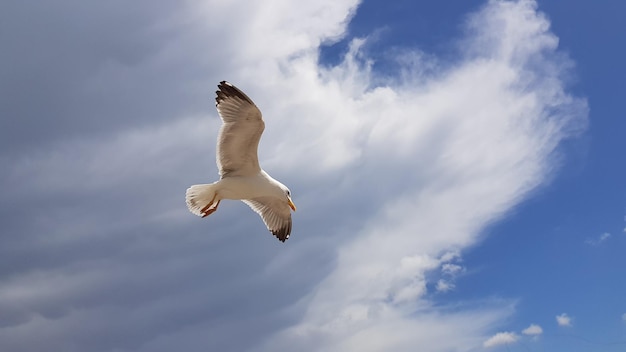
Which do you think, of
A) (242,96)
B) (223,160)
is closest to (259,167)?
(223,160)

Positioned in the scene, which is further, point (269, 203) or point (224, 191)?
point (269, 203)

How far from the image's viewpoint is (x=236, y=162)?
22297mm

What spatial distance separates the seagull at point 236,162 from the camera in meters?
21.2

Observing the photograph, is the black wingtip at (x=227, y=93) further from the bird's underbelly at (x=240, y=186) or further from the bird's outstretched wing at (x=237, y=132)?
the bird's underbelly at (x=240, y=186)

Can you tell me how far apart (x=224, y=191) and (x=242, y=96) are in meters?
3.07

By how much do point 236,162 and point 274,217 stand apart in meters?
3.63

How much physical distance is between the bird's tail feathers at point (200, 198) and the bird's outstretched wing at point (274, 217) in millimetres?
2788

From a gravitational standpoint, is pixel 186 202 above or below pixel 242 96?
below

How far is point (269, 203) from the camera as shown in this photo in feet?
81.9

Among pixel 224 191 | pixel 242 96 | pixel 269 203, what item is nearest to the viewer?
pixel 242 96

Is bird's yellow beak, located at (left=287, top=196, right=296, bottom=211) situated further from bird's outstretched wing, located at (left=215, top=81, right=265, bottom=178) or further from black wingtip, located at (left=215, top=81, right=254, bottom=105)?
black wingtip, located at (left=215, top=81, right=254, bottom=105)

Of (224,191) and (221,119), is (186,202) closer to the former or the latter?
(224,191)

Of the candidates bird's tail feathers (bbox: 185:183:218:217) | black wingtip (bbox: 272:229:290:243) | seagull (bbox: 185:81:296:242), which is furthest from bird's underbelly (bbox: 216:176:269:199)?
black wingtip (bbox: 272:229:290:243)

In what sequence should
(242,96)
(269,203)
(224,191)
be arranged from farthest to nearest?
(269,203), (224,191), (242,96)
